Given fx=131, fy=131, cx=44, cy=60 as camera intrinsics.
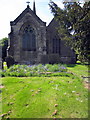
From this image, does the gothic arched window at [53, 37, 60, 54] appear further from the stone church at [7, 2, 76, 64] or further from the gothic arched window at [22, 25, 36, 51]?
the gothic arched window at [22, 25, 36, 51]

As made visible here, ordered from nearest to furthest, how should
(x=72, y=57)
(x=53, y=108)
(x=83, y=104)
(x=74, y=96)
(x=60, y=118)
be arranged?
(x=60, y=118) → (x=53, y=108) → (x=83, y=104) → (x=74, y=96) → (x=72, y=57)

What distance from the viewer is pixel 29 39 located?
76.9 ft

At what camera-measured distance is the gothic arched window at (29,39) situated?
23.4 meters

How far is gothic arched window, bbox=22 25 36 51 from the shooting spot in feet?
76.6

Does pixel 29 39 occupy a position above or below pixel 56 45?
above

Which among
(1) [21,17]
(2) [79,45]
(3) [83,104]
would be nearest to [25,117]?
(3) [83,104]

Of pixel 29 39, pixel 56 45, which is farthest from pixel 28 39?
pixel 56 45

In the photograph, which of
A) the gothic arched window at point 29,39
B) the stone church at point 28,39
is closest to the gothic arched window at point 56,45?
the stone church at point 28,39

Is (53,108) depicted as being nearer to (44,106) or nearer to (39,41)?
(44,106)

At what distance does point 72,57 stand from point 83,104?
2165cm

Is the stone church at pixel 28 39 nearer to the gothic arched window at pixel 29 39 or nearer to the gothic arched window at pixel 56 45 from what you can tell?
the gothic arched window at pixel 29 39

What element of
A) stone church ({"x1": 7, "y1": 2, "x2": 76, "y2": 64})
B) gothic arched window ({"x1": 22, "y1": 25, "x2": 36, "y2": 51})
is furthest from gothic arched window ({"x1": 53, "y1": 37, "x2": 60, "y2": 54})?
gothic arched window ({"x1": 22, "y1": 25, "x2": 36, "y2": 51})

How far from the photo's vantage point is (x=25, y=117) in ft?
13.9

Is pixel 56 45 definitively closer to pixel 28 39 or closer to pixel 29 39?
pixel 29 39
